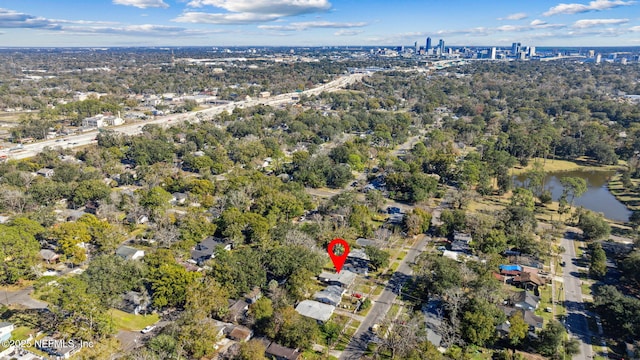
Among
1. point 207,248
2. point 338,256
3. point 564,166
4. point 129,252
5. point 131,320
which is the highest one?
point 564,166

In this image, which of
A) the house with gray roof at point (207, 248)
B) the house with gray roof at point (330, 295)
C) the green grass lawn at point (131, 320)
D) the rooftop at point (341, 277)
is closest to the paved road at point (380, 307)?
the house with gray roof at point (330, 295)

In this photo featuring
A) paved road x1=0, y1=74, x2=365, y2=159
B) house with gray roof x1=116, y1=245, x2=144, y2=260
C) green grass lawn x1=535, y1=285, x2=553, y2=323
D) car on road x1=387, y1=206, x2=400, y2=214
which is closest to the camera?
green grass lawn x1=535, y1=285, x2=553, y2=323

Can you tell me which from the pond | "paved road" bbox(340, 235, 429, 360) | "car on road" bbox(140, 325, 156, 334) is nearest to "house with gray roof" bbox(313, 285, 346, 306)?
"paved road" bbox(340, 235, 429, 360)

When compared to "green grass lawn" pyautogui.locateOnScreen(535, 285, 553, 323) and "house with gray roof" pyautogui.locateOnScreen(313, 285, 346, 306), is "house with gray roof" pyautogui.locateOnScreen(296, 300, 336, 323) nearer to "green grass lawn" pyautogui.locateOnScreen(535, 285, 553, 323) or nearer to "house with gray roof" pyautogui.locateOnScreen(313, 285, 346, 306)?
"house with gray roof" pyautogui.locateOnScreen(313, 285, 346, 306)

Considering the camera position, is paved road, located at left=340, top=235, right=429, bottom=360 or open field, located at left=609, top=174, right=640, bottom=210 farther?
open field, located at left=609, top=174, right=640, bottom=210

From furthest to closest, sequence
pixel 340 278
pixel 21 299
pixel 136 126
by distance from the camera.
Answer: pixel 136 126, pixel 340 278, pixel 21 299

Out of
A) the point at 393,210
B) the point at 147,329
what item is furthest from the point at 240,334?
the point at 393,210

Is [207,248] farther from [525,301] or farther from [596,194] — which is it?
[596,194]
